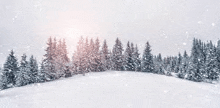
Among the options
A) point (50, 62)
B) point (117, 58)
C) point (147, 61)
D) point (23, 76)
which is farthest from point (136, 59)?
point (23, 76)

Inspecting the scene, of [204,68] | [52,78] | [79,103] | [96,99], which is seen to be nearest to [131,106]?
[96,99]

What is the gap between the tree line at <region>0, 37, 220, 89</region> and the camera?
99.9 ft

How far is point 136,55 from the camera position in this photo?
42656 millimetres

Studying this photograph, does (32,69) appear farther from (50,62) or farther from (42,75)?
(50,62)

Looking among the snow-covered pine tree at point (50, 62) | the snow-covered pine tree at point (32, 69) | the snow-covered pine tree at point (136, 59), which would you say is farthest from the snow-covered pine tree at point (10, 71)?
the snow-covered pine tree at point (136, 59)

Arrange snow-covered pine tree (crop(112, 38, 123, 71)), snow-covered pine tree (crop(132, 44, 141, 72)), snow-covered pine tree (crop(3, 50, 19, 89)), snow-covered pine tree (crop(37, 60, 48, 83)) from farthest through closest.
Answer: snow-covered pine tree (crop(132, 44, 141, 72)) < snow-covered pine tree (crop(112, 38, 123, 71)) < snow-covered pine tree (crop(37, 60, 48, 83)) < snow-covered pine tree (crop(3, 50, 19, 89))

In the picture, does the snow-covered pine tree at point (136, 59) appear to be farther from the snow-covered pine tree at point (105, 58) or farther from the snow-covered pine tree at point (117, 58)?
the snow-covered pine tree at point (105, 58)

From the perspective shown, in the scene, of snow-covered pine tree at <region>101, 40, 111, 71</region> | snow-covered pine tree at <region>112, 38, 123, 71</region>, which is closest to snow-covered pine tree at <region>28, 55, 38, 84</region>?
snow-covered pine tree at <region>101, 40, 111, 71</region>

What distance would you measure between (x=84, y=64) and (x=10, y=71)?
16347 millimetres

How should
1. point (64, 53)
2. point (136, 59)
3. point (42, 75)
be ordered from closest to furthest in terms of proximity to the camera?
point (42, 75) < point (64, 53) < point (136, 59)

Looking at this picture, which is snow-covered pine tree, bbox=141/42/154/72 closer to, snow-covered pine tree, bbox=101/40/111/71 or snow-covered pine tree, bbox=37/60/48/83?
snow-covered pine tree, bbox=101/40/111/71

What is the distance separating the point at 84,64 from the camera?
1468 inches

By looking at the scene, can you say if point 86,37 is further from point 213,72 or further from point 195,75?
point 213,72

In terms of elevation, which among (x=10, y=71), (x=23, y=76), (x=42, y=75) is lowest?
(x=42, y=75)
